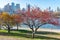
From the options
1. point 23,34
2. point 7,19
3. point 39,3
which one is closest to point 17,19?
point 7,19

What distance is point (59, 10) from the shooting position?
526 cm

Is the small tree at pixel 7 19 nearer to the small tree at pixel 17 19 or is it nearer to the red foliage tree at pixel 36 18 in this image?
the small tree at pixel 17 19

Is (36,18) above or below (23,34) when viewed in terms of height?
above

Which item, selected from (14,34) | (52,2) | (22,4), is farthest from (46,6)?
(14,34)

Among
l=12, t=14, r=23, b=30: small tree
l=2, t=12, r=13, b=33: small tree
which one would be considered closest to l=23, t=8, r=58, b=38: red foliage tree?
l=12, t=14, r=23, b=30: small tree

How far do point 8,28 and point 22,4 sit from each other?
72 centimetres

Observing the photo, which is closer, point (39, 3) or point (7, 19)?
point (39, 3)

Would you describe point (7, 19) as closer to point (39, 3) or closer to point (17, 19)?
point (17, 19)

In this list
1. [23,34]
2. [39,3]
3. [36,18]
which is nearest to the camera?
[39,3]

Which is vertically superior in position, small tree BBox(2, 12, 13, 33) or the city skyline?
the city skyline

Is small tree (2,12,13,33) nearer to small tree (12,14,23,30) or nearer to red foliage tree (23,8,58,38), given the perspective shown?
small tree (12,14,23,30)

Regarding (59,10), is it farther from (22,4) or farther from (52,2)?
(22,4)

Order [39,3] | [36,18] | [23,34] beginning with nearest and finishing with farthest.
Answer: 1. [39,3]
2. [36,18]
3. [23,34]

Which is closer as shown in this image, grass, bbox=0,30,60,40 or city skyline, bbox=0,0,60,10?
city skyline, bbox=0,0,60,10
